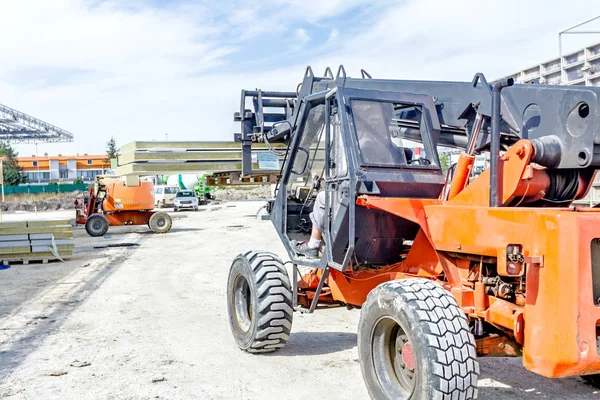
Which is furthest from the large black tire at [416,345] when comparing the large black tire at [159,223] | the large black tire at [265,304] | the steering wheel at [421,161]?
the large black tire at [159,223]

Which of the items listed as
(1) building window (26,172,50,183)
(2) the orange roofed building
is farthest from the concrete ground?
(1) building window (26,172,50,183)

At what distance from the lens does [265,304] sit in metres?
6.31

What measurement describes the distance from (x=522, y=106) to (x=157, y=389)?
154 inches

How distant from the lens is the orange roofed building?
343 feet

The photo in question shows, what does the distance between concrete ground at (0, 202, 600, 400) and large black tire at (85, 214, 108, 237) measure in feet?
35.1

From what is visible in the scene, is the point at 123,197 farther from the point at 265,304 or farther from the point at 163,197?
the point at 163,197

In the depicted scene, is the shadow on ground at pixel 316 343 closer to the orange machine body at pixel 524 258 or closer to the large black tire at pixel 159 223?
the orange machine body at pixel 524 258

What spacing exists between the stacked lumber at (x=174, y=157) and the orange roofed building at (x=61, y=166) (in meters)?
91.2

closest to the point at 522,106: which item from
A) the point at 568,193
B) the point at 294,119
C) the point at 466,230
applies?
the point at 568,193

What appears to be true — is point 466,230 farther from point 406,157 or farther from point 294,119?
point 294,119

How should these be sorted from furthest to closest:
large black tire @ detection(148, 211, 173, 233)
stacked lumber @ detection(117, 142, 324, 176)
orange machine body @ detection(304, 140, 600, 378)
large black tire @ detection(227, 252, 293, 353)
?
large black tire @ detection(148, 211, 173, 233) → stacked lumber @ detection(117, 142, 324, 176) → large black tire @ detection(227, 252, 293, 353) → orange machine body @ detection(304, 140, 600, 378)

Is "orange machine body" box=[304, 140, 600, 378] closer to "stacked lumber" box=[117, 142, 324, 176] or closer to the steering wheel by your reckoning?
the steering wheel

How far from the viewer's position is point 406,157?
5.62 metres

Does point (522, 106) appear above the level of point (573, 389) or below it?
above
